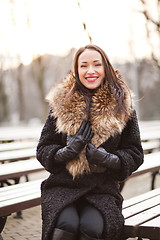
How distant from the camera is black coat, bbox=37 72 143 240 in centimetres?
269

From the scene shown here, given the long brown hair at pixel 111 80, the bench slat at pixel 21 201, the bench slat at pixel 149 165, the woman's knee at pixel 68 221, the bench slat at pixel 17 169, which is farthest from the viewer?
the bench slat at pixel 149 165

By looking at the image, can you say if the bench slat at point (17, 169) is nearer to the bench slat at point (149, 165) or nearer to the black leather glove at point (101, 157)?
the bench slat at point (149, 165)

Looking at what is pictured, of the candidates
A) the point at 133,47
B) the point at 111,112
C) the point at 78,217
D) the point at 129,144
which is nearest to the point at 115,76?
the point at 111,112

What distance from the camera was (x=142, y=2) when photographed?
8742mm

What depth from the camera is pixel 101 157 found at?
2.70 m

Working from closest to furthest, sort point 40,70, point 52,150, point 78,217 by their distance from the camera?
point 78,217 → point 52,150 → point 40,70

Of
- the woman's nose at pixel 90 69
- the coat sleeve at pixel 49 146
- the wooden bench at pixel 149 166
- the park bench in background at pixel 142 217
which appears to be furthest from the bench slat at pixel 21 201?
the wooden bench at pixel 149 166

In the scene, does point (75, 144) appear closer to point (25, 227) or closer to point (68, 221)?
point (68, 221)

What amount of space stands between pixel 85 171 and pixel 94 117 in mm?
398

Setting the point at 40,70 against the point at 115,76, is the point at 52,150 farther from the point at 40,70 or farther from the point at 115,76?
the point at 40,70

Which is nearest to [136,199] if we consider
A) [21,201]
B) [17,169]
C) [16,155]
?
[21,201]

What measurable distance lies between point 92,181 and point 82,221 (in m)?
0.31

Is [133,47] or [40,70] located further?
[40,70]

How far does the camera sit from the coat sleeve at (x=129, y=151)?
2822mm
